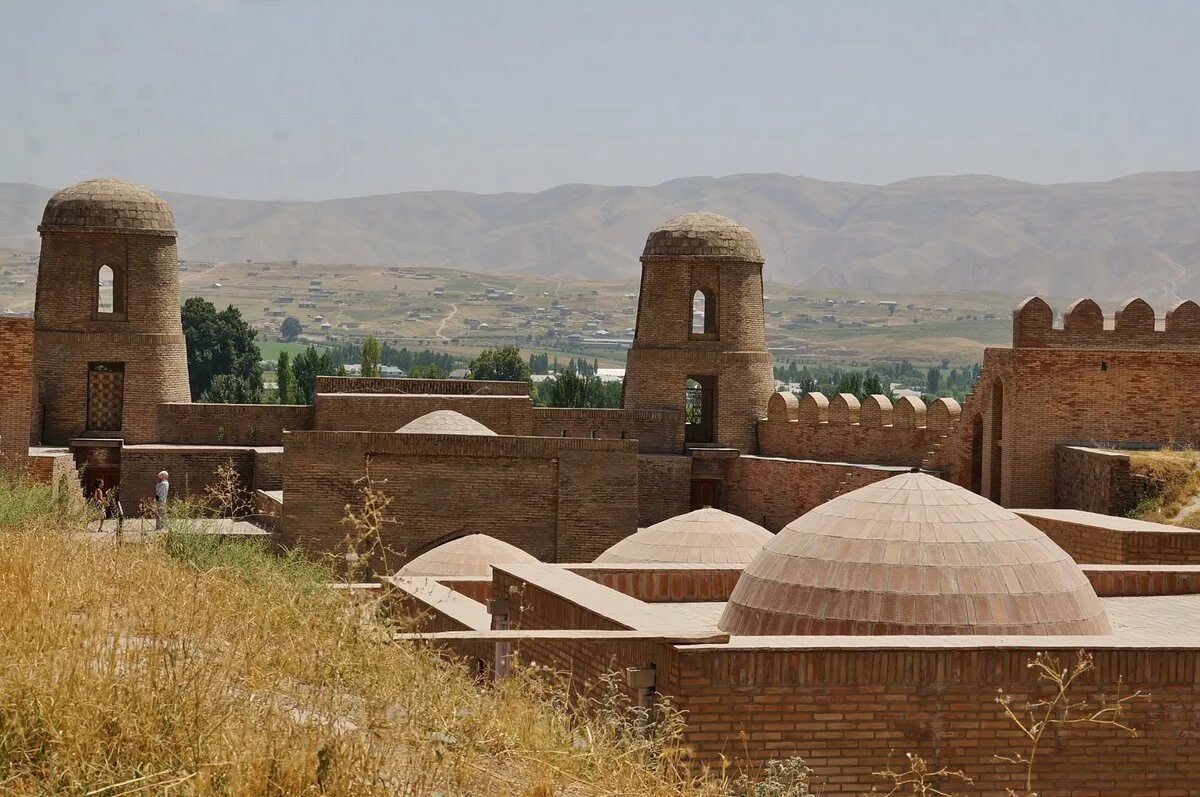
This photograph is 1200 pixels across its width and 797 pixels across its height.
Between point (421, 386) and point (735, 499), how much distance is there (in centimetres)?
601

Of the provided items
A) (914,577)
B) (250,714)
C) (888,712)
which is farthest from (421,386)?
(250,714)

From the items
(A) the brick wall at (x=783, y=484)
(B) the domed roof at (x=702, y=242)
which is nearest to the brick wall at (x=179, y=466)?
(B) the domed roof at (x=702, y=242)

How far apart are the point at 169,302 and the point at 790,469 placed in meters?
12.3

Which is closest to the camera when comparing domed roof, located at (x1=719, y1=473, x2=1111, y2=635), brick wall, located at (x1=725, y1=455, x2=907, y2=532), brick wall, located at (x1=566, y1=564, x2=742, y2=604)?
domed roof, located at (x1=719, y1=473, x2=1111, y2=635)

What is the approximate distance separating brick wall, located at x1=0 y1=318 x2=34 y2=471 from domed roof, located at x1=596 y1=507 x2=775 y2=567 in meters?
12.8

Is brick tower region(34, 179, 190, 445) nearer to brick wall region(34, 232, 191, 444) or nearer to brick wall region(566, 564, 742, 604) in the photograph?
brick wall region(34, 232, 191, 444)

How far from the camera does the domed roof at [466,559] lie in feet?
71.0

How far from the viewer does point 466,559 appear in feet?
71.8

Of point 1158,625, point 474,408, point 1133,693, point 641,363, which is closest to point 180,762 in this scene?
point 1133,693

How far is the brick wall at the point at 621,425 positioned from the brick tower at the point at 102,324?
7.34 metres

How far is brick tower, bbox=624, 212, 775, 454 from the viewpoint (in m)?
33.6

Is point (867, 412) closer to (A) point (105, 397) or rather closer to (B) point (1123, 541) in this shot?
(B) point (1123, 541)

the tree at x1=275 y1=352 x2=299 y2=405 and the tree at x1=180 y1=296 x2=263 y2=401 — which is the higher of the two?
the tree at x1=180 y1=296 x2=263 y2=401

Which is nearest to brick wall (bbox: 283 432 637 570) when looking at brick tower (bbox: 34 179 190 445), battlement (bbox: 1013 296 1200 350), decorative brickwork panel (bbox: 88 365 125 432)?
battlement (bbox: 1013 296 1200 350)
